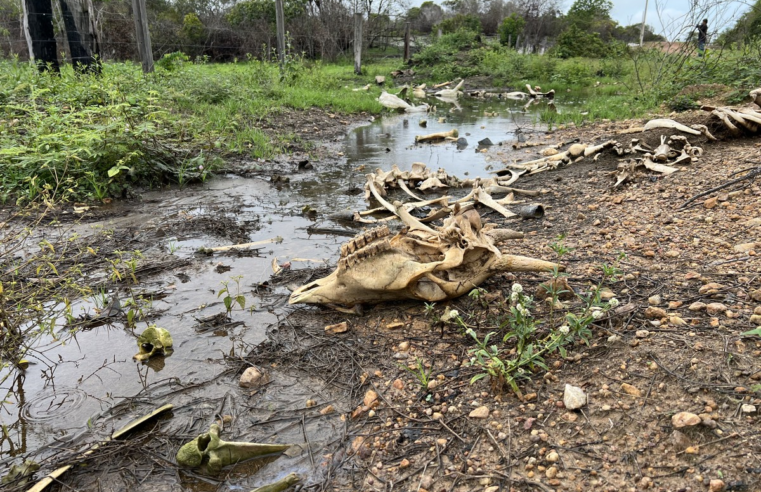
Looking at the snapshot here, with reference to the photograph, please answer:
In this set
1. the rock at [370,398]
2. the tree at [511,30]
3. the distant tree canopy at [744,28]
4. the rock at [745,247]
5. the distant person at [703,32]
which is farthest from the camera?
the tree at [511,30]

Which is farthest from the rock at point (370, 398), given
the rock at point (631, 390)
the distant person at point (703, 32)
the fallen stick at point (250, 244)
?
the distant person at point (703, 32)

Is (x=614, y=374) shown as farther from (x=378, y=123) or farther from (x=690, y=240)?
(x=378, y=123)

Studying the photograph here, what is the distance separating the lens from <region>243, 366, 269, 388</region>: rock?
7.98 ft

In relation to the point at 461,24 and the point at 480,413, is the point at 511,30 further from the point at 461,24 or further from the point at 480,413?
the point at 480,413

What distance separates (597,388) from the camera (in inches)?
75.1

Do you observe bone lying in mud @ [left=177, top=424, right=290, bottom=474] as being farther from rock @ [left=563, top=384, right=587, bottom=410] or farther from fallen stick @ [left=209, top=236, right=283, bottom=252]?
fallen stick @ [left=209, top=236, right=283, bottom=252]

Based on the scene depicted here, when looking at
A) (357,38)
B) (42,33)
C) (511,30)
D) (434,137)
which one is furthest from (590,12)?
(42,33)

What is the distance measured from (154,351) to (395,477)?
162 cm

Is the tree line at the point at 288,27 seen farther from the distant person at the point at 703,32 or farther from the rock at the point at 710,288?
the rock at the point at 710,288

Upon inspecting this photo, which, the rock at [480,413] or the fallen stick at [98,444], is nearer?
the fallen stick at [98,444]

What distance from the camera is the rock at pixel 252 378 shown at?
2432 millimetres

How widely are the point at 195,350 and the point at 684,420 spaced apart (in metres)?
2.36

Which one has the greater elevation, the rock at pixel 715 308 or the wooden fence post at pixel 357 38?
the wooden fence post at pixel 357 38

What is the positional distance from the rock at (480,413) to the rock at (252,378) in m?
1.08
